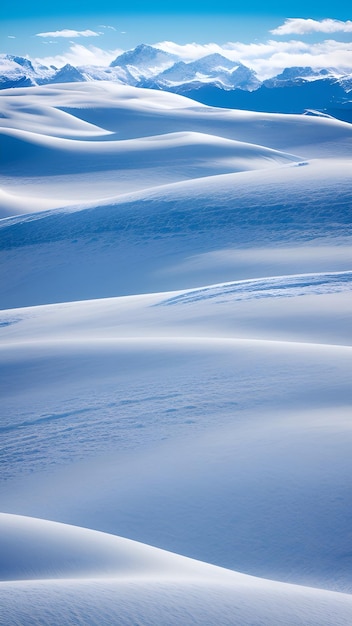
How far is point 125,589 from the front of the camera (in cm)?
264

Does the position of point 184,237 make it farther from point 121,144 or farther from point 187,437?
point 121,144

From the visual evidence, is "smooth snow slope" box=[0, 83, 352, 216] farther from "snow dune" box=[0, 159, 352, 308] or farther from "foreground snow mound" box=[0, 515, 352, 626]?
"foreground snow mound" box=[0, 515, 352, 626]

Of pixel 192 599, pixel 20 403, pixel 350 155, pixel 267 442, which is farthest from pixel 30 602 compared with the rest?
pixel 350 155

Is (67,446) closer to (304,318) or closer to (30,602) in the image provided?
(30,602)

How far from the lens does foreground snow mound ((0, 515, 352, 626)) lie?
2422 millimetres

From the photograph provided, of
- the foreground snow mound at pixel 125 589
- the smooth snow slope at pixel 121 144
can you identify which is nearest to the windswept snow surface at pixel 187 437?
the foreground snow mound at pixel 125 589

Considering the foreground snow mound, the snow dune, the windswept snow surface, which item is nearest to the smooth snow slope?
the snow dune

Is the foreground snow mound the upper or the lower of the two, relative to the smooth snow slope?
lower

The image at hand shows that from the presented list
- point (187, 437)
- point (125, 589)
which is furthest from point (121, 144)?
point (125, 589)

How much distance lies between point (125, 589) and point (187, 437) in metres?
2.43

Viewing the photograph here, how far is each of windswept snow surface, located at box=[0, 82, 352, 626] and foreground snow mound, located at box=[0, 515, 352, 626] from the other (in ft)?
0.03

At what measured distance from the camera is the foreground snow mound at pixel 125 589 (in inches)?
95.3


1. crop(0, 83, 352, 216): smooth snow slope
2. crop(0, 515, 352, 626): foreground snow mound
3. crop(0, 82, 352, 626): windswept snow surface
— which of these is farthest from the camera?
crop(0, 83, 352, 216): smooth snow slope

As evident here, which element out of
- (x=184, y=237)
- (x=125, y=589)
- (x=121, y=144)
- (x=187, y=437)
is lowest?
(x=125, y=589)
